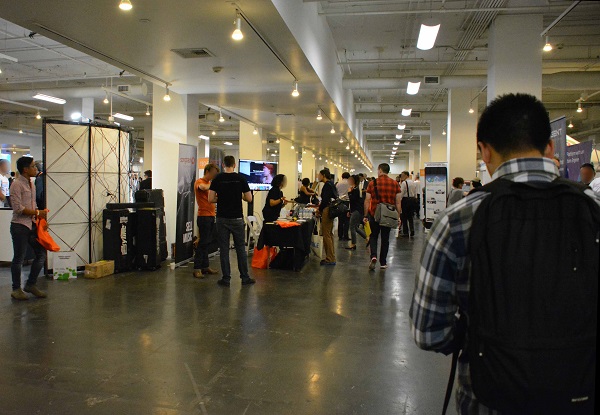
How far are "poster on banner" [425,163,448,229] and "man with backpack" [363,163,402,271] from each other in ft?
20.4

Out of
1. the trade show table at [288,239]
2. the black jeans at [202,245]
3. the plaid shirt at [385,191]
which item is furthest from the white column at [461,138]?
the black jeans at [202,245]

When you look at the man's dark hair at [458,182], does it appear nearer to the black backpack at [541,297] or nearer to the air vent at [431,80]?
the air vent at [431,80]

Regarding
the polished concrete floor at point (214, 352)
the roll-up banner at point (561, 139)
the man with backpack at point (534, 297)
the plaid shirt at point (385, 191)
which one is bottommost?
the polished concrete floor at point (214, 352)

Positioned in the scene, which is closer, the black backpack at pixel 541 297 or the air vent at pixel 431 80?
the black backpack at pixel 541 297

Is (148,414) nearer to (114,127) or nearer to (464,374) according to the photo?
(464,374)

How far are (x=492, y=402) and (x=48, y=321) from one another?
441 centimetres

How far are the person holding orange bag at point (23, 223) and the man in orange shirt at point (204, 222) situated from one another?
202cm

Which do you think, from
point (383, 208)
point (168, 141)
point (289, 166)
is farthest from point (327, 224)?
point (289, 166)

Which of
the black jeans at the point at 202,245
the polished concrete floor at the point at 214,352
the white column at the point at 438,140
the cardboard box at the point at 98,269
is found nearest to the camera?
the polished concrete floor at the point at 214,352

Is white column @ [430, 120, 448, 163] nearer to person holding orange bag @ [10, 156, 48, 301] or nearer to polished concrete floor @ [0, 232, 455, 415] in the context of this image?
polished concrete floor @ [0, 232, 455, 415]

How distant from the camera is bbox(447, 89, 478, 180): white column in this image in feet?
41.2

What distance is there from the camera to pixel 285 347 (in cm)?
371

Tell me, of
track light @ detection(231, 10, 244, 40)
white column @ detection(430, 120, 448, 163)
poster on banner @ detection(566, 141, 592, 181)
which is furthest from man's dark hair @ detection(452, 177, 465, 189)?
white column @ detection(430, 120, 448, 163)

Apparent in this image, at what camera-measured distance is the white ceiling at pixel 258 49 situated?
5043 mm
